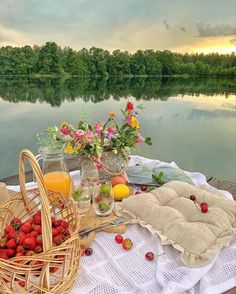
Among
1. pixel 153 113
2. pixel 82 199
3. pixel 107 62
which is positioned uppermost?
pixel 107 62

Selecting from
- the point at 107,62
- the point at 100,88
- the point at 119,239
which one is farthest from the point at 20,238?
the point at 100,88

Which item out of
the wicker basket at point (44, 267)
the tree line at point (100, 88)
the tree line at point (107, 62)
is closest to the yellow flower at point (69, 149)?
the wicker basket at point (44, 267)

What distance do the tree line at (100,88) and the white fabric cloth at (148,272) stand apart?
7037 mm

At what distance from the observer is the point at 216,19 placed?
7.87 metres

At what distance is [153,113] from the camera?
9.61m

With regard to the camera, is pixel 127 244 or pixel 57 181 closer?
pixel 127 244

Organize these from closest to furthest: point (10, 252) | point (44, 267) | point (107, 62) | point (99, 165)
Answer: point (44, 267) → point (10, 252) → point (99, 165) → point (107, 62)

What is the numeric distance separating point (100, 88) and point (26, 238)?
9.59m

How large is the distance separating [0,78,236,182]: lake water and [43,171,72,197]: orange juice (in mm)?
4273

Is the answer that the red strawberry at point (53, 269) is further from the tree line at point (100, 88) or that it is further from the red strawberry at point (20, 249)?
the tree line at point (100, 88)

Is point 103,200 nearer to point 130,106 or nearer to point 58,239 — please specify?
point 58,239

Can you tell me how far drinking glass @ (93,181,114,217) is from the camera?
1141 millimetres

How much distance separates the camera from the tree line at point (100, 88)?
27.1 ft

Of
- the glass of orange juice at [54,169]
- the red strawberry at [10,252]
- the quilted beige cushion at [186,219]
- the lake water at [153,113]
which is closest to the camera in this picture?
the red strawberry at [10,252]
